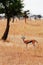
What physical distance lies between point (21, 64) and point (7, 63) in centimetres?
79

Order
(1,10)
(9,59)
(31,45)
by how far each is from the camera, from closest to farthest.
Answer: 1. (9,59)
2. (31,45)
3. (1,10)

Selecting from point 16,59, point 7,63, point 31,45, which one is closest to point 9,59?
point 16,59

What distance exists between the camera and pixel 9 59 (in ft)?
59.7

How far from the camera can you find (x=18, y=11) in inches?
1404

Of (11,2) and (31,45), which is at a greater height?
(11,2)

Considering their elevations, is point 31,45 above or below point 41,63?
below

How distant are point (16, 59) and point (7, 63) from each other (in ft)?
6.09

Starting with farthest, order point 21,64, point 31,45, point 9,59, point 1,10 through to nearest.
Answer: point 1,10, point 31,45, point 9,59, point 21,64

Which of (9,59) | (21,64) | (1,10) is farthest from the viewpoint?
(1,10)

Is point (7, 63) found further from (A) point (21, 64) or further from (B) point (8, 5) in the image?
(B) point (8, 5)

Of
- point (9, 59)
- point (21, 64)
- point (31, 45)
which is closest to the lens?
point (21, 64)

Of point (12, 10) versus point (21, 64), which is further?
point (12, 10)

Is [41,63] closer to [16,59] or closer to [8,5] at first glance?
[16,59]

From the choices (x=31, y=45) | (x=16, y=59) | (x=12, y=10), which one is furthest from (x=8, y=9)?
(x=16, y=59)
